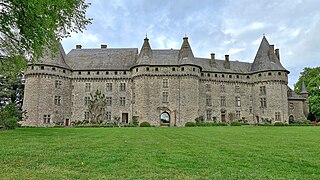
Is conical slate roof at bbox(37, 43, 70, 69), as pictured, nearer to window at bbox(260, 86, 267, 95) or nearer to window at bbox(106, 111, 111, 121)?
window at bbox(106, 111, 111, 121)

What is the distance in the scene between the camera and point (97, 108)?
4028 centimetres

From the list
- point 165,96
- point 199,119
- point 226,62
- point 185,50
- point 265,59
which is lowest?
point 199,119

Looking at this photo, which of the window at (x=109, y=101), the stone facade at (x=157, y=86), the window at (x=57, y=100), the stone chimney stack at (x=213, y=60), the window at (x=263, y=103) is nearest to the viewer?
the stone facade at (x=157, y=86)

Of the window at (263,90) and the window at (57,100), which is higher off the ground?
the window at (263,90)

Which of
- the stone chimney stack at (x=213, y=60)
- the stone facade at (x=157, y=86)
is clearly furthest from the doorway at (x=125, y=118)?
the stone chimney stack at (x=213, y=60)

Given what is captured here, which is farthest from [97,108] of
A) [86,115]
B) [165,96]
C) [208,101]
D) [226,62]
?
[226,62]

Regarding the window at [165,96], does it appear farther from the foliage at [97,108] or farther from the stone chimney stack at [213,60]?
the stone chimney stack at [213,60]

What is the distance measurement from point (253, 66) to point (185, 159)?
4458cm

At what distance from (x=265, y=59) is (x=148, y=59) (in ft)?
68.3

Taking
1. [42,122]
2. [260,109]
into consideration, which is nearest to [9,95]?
[42,122]

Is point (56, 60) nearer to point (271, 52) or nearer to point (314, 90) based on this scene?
point (271, 52)

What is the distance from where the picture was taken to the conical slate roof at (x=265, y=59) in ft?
154

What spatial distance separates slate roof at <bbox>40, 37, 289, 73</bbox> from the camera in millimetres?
43619

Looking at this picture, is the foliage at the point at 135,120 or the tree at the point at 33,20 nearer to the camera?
the tree at the point at 33,20
